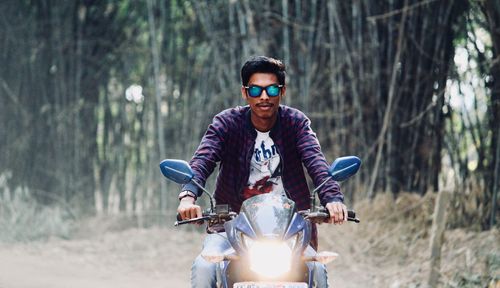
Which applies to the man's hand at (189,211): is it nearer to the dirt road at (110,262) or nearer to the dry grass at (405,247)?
the dry grass at (405,247)

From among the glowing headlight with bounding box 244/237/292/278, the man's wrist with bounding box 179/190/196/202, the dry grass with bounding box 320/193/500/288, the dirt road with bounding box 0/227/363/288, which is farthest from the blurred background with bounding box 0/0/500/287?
the glowing headlight with bounding box 244/237/292/278

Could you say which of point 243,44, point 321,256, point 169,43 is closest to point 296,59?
point 243,44

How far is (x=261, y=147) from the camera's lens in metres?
2.58

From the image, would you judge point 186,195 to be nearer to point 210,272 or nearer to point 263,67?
point 210,272

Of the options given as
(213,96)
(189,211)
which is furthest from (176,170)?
(213,96)

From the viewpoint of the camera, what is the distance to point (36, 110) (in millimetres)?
8406

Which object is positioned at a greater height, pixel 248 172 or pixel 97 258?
pixel 248 172

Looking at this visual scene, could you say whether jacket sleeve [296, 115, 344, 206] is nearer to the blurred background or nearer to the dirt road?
the blurred background

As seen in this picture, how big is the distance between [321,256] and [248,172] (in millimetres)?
489

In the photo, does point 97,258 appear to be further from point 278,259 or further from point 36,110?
point 278,259

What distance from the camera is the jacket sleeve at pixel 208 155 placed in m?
2.47

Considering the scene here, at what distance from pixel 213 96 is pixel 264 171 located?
4.87m

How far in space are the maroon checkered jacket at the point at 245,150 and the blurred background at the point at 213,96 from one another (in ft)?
6.90

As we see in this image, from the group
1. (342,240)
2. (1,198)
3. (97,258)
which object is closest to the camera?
(342,240)
